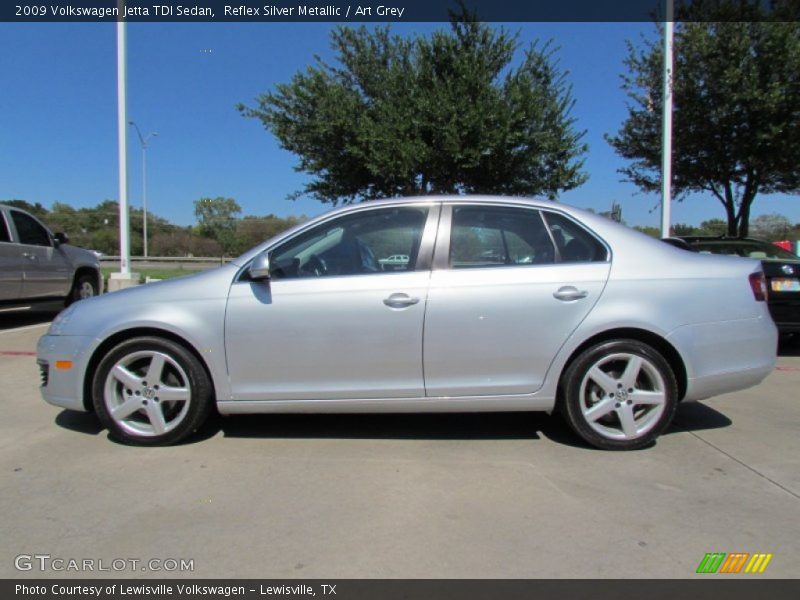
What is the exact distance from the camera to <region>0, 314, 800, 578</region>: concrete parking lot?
2.66 m

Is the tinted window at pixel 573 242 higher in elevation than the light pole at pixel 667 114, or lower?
lower

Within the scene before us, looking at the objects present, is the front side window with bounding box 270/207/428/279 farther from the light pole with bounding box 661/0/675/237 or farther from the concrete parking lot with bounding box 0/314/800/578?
the light pole with bounding box 661/0/675/237

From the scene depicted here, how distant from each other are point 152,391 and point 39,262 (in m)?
6.68

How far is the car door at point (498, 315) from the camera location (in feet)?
12.3

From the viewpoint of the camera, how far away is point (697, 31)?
11.5m

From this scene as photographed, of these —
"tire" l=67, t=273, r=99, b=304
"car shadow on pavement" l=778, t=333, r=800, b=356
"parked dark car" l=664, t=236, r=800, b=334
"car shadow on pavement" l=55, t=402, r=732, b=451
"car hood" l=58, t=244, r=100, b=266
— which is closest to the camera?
"car shadow on pavement" l=55, t=402, r=732, b=451

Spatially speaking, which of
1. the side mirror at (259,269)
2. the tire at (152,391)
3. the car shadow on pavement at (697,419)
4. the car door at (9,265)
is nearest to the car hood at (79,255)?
the car door at (9,265)

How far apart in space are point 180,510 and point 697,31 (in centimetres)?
1261

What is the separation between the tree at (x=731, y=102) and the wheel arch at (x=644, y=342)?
9341 mm

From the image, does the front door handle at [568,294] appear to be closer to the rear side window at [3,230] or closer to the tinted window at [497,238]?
the tinted window at [497,238]

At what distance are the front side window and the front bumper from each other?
138cm

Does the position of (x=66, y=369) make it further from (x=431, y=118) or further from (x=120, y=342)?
(x=431, y=118)
